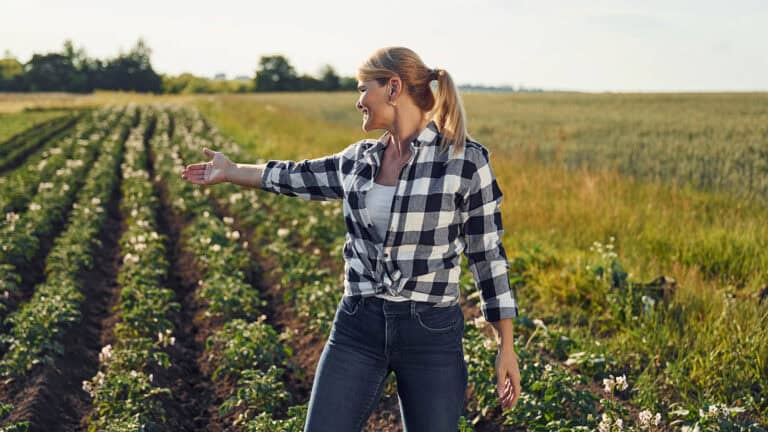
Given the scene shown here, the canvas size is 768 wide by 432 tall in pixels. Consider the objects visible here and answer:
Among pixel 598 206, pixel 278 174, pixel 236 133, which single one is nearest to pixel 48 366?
pixel 278 174

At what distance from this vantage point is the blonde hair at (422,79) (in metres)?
2.56

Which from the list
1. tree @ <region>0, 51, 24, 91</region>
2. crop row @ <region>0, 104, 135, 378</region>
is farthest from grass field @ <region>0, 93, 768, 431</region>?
tree @ <region>0, 51, 24, 91</region>

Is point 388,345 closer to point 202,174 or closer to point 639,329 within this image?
point 202,174

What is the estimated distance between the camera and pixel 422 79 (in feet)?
8.55

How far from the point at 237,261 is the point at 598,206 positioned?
4474 millimetres

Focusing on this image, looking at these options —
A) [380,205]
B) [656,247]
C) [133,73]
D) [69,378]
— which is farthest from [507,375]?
[133,73]

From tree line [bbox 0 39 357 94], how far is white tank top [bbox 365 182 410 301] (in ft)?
298

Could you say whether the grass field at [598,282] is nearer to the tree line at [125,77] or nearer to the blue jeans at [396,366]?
the blue jeans at [396,366]

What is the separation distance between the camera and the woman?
2566 millimetres

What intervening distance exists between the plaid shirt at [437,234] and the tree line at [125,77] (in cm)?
9096

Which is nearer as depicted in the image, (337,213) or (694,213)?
(694,213)

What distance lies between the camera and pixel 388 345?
2.58 m

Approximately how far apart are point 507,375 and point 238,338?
123 inches

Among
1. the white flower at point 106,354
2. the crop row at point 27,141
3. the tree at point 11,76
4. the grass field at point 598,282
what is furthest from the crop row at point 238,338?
the tree at point 11,76
